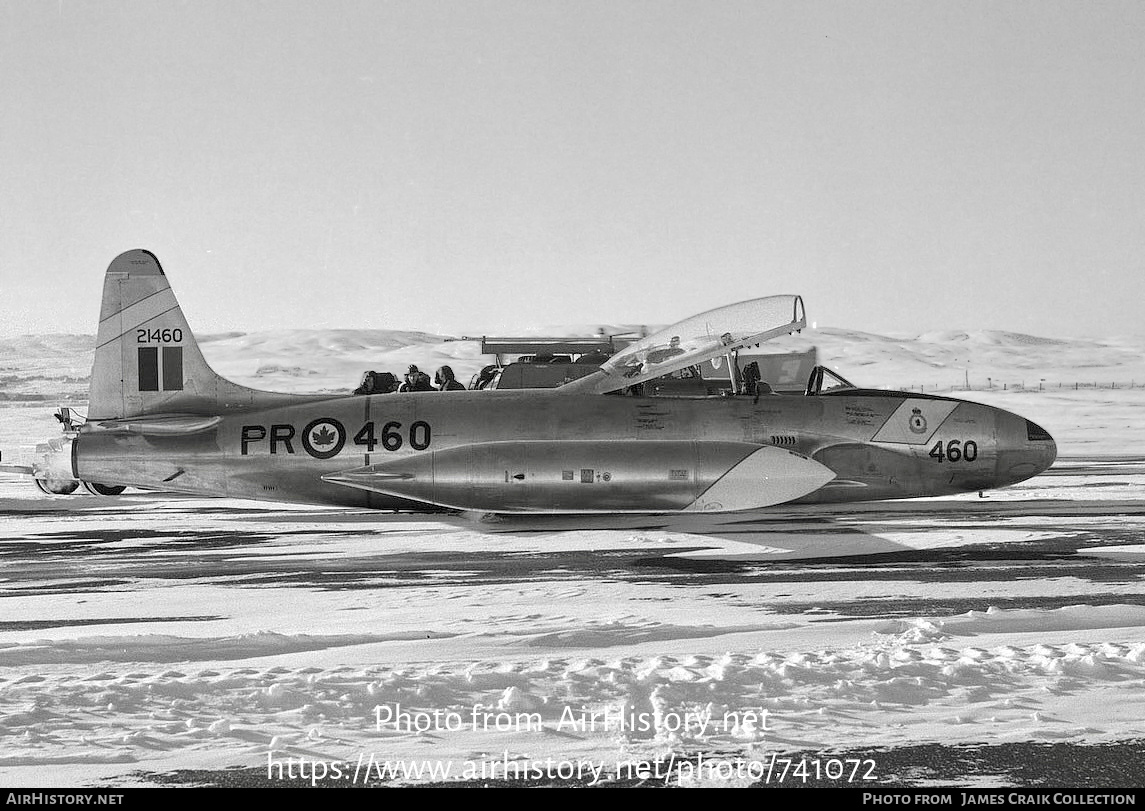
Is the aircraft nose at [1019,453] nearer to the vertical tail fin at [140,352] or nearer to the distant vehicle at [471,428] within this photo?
the distant vehicle at [471,428]

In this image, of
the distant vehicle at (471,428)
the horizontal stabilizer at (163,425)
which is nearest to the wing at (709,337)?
the distant vehicle at (471,428)

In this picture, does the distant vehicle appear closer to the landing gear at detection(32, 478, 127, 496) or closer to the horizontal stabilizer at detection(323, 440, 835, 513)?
the horizontal stabilizer at detection(323, 440, 835, 513)

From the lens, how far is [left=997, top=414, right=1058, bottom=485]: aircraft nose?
45.3 feet

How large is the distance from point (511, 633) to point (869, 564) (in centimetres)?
427

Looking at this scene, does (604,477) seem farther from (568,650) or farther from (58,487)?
(58,487)

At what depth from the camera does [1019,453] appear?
13.8m

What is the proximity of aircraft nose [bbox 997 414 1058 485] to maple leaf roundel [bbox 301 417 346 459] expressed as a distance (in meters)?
8.30

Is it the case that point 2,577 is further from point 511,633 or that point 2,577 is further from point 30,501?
point 30,501

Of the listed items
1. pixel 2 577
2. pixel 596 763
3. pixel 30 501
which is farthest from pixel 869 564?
pixel 30 501

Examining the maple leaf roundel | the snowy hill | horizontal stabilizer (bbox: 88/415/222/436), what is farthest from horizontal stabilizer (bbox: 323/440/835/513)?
the snowy hill

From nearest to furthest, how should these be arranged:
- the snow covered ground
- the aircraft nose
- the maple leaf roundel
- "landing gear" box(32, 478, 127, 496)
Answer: the snow covered ground → the maple leaf roundel → the aircraft nose → "landing gear" box(32, 478, 127, 496)

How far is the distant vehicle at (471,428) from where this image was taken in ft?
42.3

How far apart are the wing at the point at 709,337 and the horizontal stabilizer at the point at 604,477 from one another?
4.19 ft

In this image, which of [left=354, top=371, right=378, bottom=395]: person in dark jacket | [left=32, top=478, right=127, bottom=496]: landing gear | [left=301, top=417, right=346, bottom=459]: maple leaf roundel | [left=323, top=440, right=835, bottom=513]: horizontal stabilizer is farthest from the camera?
[left=32, top=478, right=127, bottom=496]: landing gear
